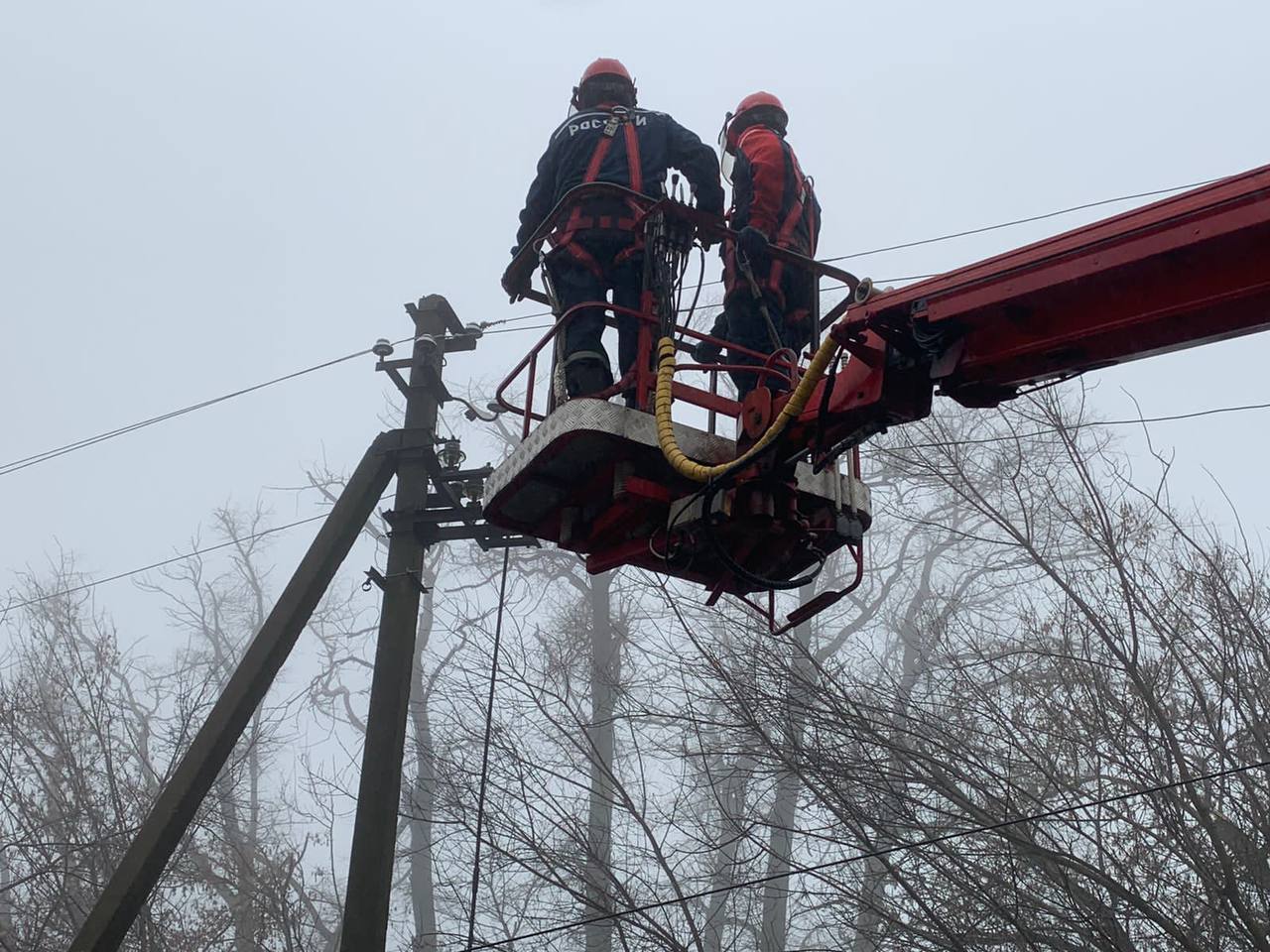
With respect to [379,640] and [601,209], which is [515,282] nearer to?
[601,209]

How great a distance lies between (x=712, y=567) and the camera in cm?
579

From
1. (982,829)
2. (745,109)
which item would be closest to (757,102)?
(745,109)

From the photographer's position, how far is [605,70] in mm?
6539

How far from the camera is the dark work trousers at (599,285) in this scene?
5.74 metres

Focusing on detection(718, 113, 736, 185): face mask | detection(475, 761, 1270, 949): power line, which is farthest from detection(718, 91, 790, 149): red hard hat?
detection(475, 761, 1270, 949): power line

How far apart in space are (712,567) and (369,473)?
3.11 metres

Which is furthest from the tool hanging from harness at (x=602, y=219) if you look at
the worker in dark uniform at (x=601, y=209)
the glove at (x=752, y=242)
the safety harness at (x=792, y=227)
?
the safety harness at (x=792, y=227)

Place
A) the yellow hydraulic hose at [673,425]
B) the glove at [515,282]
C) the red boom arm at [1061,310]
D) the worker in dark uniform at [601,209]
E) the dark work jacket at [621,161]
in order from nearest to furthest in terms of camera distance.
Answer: the red boom arm at [1061,310]
the yellow hydraulic hose at [673,425]
the worker in dark uniform at [601,209]
the dark work jacket at [621,161]
the glove at [515,282]

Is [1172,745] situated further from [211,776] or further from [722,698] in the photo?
[211,776]

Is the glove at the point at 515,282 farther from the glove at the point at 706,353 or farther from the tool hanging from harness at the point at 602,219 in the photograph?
the glove at the point at 706,353

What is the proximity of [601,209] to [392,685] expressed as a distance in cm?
300

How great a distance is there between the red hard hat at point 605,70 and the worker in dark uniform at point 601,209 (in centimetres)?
26

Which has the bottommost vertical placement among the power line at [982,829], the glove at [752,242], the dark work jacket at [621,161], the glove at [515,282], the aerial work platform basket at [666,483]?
the power line at [982,829]

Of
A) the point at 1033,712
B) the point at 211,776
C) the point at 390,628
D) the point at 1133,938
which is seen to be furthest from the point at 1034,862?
the point at 211,776
